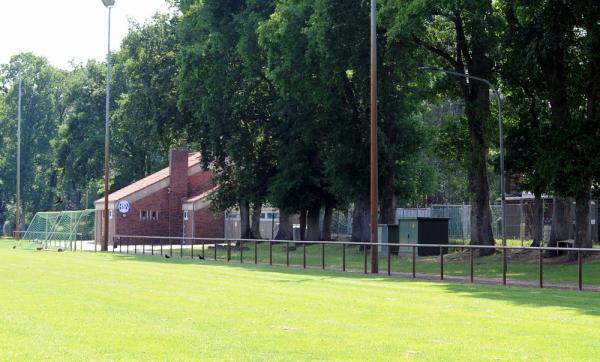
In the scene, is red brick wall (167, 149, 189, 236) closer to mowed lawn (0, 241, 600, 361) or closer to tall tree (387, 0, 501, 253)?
tall tree (387, 0, 501, 253)

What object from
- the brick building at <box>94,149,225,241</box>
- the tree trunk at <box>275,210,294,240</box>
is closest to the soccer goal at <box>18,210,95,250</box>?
the brick building at <box>94,149,225,241</box>

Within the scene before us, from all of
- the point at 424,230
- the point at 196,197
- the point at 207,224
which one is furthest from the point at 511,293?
the point at 196,197

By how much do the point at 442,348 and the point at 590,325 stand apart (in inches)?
166

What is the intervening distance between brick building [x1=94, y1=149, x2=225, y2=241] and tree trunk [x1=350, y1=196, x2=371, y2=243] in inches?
842

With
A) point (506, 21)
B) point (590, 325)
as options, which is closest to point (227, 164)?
point (506, 21)

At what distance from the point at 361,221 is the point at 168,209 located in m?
27.9

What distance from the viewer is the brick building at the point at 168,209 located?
76688 mm

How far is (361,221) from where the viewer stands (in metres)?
54.7

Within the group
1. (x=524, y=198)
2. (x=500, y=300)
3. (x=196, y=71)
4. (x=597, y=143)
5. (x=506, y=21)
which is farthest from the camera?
(x=524, y=198)

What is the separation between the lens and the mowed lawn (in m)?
11.8

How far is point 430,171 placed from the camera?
2454 inches

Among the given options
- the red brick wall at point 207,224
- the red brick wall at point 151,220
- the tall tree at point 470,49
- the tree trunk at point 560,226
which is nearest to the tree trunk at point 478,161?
the tall tree at point 470,49

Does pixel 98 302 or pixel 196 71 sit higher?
pixel 196 71

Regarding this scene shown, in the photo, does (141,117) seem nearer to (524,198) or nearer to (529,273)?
(524,198)
